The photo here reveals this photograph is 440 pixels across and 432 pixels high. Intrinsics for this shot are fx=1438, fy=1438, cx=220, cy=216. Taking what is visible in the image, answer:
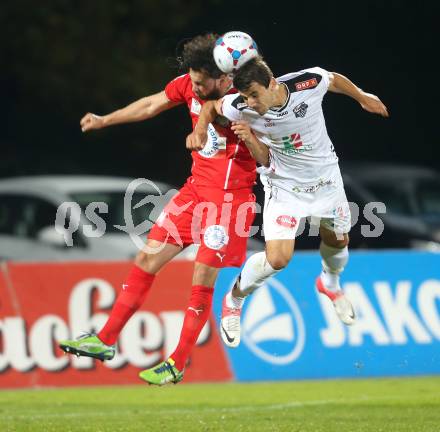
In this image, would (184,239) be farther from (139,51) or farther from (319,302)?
(139,51)

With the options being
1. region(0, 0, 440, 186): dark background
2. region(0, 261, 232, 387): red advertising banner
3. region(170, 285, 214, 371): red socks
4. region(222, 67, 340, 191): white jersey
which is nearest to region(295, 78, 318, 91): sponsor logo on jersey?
region(222, 67, 340, 191): white jersey

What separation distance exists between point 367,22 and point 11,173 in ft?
21.1

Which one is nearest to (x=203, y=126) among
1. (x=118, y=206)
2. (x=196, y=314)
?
(x=196, y=314)

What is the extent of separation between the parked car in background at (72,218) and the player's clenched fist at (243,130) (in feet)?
24.6

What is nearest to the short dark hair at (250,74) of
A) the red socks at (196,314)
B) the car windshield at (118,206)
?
the red socks at (196,314)

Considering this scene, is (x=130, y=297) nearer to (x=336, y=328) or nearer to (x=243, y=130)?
(x=243, y=130)

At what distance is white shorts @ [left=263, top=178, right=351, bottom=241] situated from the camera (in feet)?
36.1

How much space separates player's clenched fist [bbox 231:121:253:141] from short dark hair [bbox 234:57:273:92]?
0.34 meters

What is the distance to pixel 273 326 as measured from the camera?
49.9ft

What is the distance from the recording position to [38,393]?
14.7 m

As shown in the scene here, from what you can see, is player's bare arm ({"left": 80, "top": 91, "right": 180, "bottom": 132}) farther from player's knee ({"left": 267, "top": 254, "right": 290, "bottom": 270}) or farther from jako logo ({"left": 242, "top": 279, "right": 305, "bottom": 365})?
jako logo ({"left": 242, "top": 279, "right": 305, "bottom": 365})

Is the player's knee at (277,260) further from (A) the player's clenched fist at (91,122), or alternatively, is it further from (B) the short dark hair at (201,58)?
(A) the player's clenched fist at (91,122)

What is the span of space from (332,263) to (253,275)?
836mm

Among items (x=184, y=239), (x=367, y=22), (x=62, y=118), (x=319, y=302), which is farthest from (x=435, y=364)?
(x=62, y=118)
